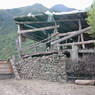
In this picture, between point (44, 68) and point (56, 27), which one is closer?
point (44, 68)

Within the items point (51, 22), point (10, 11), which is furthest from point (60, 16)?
point (10, 11)

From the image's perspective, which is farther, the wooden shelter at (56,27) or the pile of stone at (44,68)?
the wooden shelter at (56,27)

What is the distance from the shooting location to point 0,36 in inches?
1517

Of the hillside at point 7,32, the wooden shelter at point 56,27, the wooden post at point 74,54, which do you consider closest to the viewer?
the wooden post at point 74,54

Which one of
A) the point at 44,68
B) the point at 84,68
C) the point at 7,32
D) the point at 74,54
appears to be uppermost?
the point at 7,32

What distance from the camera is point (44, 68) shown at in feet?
60.2

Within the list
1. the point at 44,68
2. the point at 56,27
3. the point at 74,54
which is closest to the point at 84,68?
the point at 74,54

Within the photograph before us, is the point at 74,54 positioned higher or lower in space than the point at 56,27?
lower

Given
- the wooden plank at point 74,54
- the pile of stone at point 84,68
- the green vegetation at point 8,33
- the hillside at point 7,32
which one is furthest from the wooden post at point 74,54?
the green vegetation at point 8,33

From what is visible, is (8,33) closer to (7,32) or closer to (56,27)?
(7,32)

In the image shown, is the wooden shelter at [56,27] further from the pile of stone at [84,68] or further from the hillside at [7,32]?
the hillside at [7,32]

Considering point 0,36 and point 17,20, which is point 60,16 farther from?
point 0,36

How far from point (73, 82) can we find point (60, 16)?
517 cm

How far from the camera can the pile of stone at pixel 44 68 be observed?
57.3 ft
